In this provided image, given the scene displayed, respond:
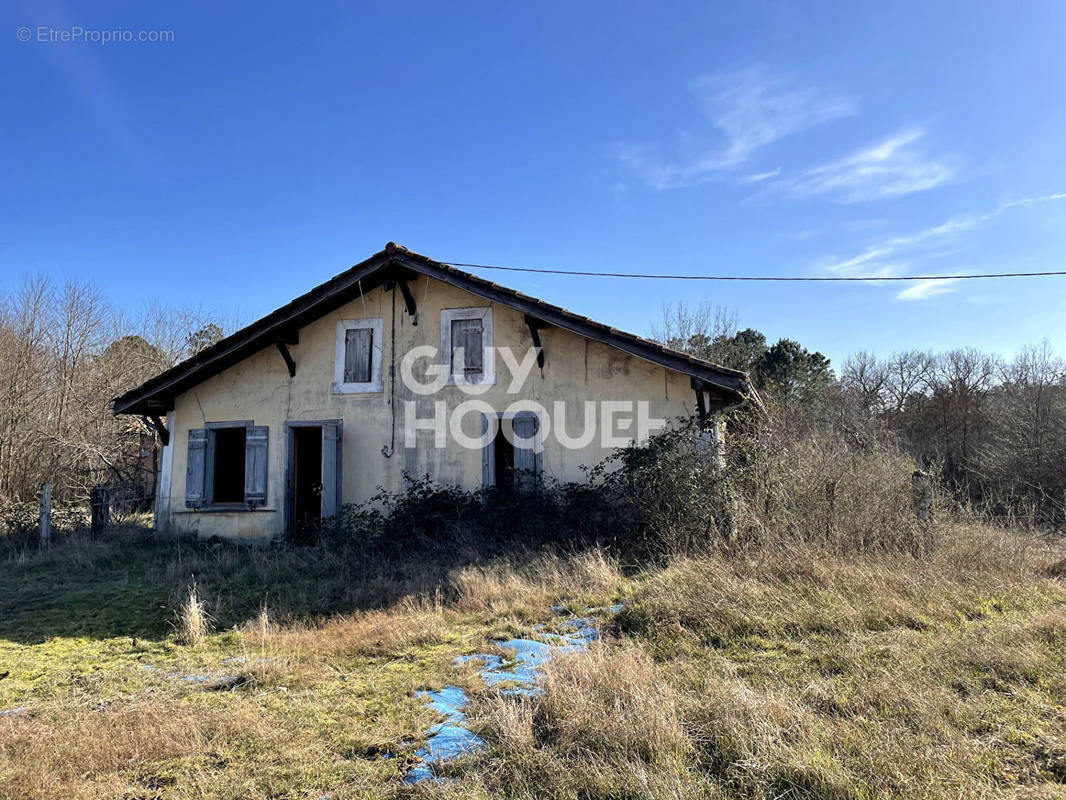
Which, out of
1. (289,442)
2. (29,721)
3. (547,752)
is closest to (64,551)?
(289,442)

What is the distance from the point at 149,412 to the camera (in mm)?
Result: 11562

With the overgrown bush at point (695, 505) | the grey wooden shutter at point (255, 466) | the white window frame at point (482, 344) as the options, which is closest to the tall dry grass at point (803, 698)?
the overgrown bush at point (695, 505)

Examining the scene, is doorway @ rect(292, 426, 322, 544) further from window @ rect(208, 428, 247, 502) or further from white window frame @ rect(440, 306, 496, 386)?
white window frame @ rect(440, 306, 496, 386)

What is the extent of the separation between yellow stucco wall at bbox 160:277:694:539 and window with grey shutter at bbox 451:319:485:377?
27cm

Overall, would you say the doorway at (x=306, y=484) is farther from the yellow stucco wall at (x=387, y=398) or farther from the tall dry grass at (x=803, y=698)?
the tall dry grass at (x=803, y=698)

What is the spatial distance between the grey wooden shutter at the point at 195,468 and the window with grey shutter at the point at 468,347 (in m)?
4.69

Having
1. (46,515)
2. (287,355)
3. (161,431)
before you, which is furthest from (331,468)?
(46,515)

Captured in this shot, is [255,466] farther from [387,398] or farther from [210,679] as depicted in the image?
[210,679]

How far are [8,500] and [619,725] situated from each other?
14604 mm

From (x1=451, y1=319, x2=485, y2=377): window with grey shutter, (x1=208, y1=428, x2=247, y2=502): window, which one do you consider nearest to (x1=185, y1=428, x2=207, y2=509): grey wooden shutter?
(x1=208, y1=428, x2=247, y2=502): window

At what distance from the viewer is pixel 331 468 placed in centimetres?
1031

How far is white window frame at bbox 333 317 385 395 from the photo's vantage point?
34.9 ft

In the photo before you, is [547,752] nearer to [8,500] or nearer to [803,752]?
[803,752]

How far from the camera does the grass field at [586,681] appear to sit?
2.98 m
